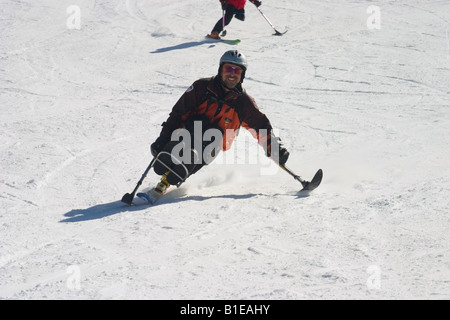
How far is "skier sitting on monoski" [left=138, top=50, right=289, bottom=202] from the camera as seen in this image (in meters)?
6.80

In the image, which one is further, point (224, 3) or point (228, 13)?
point (228, 13)

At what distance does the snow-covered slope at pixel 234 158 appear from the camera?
4.87 m

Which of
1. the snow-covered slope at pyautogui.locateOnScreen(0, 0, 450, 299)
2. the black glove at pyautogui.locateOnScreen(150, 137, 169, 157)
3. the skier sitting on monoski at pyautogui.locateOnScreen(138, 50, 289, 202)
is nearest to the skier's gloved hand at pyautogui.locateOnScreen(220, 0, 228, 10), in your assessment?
the snow-covered slope at pyautogui.locateOnScreen(0, 0, 450, 299)

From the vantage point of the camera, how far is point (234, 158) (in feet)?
27.8

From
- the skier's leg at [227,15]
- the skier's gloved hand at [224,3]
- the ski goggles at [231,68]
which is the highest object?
the skier's gloved hand at [224,3]

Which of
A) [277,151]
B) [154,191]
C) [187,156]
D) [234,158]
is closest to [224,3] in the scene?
[234,158]

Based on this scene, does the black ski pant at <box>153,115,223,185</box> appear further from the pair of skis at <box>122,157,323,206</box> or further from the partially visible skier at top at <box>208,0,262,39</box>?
the partially visible skier at top at <box>208,0,262,39</box>

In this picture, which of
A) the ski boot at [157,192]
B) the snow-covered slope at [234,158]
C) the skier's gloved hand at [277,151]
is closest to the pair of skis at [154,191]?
the ski boot at [157,192]

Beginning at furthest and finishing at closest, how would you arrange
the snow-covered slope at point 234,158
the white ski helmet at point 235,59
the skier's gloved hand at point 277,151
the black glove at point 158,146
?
the skier's gloved hand at point 277,151, the white ski helmet at point 235,59, the black glove at point 158,146, the snow-covered slope at point 234,158

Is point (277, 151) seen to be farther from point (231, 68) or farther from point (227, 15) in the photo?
point (227, 15)

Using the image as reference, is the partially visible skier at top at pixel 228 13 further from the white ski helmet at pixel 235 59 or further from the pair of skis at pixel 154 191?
the pair of skis at pixel 154 191

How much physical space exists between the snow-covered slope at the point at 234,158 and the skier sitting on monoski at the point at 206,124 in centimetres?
37

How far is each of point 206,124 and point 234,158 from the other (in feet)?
5.05
